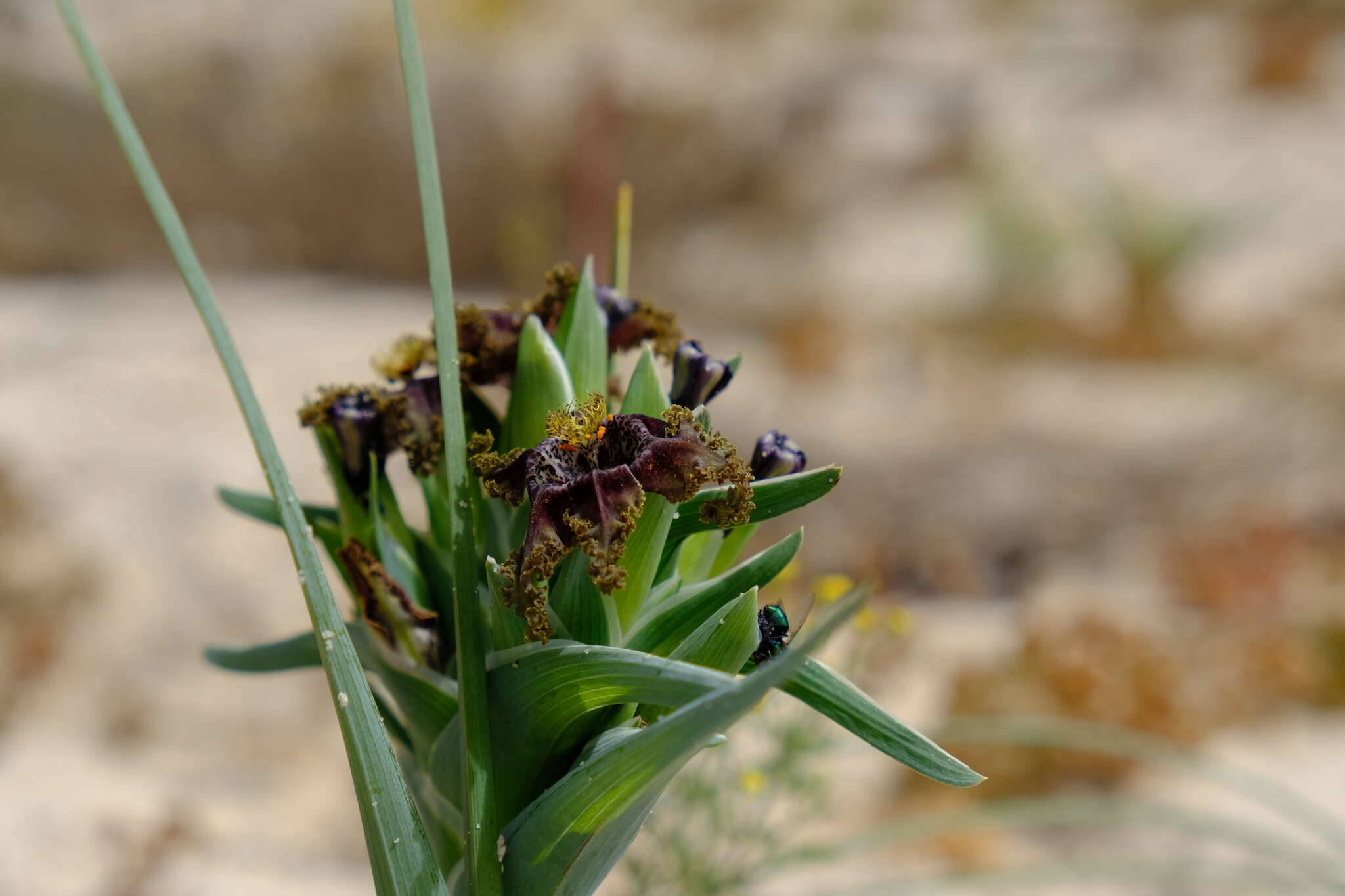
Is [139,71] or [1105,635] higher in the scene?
[139,71]

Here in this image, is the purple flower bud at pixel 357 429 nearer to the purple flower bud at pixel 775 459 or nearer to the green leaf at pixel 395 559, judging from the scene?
the green leaf at pixel 395 559

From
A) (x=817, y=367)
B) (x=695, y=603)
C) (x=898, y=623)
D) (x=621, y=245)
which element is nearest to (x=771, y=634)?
(x=695, y=603)

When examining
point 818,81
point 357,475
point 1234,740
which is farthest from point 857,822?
point 818,81

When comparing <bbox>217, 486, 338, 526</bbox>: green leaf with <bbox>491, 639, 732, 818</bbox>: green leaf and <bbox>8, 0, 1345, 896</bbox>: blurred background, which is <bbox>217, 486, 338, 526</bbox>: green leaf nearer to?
<bbox>491, 639, 732, 818</bbox>: green leaf

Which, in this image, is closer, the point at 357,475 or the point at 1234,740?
the point at 357,475

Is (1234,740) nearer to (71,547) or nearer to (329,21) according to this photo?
(71,547)

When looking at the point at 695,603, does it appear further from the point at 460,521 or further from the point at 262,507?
the point at 262,507
